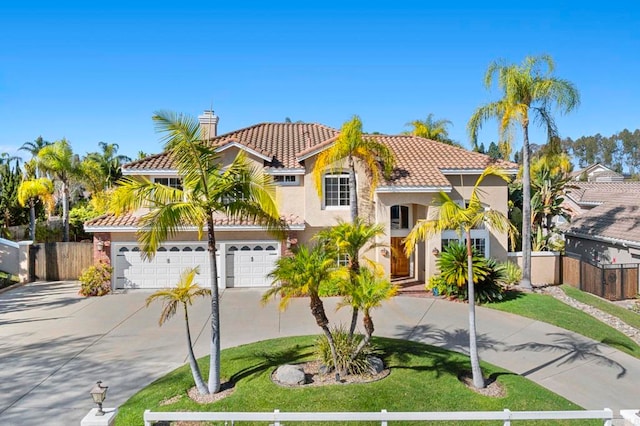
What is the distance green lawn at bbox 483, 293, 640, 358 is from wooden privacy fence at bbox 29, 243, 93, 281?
722 inches

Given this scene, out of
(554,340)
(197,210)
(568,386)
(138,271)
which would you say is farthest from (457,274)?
(138,271)

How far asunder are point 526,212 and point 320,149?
9225mm

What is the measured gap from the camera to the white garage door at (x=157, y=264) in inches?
752

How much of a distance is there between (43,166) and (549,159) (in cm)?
2640

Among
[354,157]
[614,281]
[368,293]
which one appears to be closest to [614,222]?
[614,281]

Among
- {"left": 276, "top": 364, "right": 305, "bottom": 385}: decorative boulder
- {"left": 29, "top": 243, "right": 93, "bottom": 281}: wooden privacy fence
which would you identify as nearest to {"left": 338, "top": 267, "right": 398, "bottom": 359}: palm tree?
{"left": 276, "top": 364, "right": 305, "bottom": 385}: decorative boulder

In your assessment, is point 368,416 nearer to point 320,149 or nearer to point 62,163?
point 320,149

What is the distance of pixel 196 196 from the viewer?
8.95 metres

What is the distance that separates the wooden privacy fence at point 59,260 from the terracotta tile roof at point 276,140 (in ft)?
16.2

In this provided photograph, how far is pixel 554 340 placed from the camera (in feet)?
42.1

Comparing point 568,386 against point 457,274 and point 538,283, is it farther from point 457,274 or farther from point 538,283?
point 538,283

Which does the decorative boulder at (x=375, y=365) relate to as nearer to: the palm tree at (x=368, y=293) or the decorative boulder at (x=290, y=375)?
the palm tree at (x=368, y=293)

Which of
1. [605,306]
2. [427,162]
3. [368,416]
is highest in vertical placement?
[427,162]

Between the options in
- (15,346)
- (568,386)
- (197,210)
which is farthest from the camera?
(15,346)
